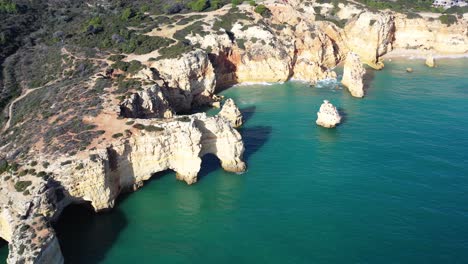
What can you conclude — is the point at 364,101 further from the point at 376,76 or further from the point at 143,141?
the point at 143,141

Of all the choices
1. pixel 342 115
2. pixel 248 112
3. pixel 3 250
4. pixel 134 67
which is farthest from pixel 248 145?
pixel 3 250

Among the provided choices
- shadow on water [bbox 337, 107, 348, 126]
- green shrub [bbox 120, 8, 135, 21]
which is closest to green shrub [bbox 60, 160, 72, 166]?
shadow on water [bbox 337, 107, 348, 126]

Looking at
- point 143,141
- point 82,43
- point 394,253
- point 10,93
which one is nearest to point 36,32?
point 82,43

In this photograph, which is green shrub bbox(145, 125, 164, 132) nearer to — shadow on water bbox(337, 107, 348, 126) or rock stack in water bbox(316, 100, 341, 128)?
rock stack in water bbox(316, 100, 341, 128)

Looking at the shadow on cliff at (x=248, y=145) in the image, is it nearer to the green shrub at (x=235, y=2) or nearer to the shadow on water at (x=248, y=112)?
the shadow on water at (x=248, y=112)

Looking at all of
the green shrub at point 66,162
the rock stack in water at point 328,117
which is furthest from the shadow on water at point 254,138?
the green shrub at point 66,162

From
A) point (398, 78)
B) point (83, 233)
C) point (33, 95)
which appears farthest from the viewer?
point (398, 78)

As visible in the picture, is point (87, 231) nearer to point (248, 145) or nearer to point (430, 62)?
point (248, 145)
